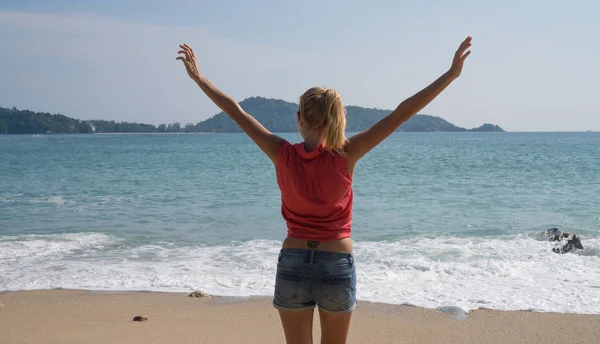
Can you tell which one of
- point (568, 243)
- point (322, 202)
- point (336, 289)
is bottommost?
point (568, 243)

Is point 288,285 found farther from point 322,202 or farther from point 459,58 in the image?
point 459,58

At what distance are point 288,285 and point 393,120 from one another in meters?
0.89

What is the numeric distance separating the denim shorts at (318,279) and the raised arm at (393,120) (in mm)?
460

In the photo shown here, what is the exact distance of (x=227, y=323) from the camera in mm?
6188

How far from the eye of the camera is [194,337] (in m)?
5.73

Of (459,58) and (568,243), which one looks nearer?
(459,58)

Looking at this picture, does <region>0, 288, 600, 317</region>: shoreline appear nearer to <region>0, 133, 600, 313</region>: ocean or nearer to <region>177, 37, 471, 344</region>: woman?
<region>0, 133, 600, 313</region>: ocean

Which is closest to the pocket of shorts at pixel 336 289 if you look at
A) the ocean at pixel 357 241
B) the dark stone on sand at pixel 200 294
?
the ocean at pixel 357 241

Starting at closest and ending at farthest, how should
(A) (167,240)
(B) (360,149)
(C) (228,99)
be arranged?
(B) (360,149), (C) (228,99), (A) (167,240)

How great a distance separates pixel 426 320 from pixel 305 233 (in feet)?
12.6

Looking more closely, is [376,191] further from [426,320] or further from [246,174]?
[426,320]

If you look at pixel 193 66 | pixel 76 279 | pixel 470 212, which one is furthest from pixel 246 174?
pixel 193 66

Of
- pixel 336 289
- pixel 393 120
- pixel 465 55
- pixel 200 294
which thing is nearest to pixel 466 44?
pixel 465 55

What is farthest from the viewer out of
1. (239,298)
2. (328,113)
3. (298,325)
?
(239,298)
